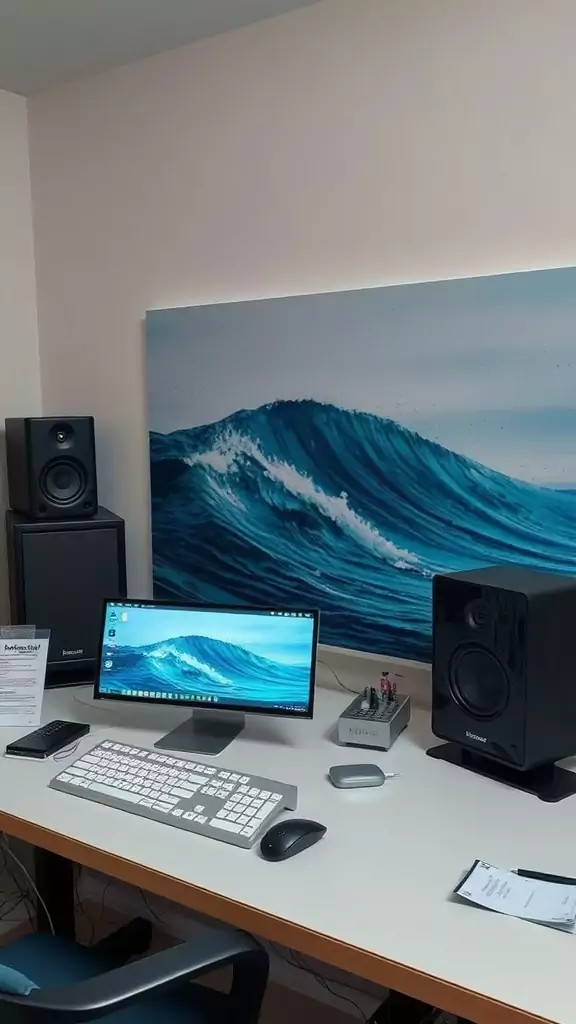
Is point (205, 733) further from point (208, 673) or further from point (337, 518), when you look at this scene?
point (337, 518)

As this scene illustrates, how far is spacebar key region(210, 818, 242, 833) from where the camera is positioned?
53.9 inches

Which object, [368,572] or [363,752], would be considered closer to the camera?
[363,752]

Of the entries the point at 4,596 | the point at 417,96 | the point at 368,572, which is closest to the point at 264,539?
the point at 368,572

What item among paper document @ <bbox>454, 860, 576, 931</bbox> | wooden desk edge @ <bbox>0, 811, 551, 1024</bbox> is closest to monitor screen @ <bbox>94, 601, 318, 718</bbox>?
wooden desk edge @ <bbox>0, 811, 551, 1024</bbox>

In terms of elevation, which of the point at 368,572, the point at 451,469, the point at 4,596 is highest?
the point at 451,469

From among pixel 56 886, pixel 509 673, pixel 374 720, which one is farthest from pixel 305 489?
pixel 56 886

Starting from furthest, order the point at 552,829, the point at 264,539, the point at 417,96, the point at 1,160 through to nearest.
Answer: the point at 1,160 < the point at 264,539 < the point at 417,96 < the point at 552,829

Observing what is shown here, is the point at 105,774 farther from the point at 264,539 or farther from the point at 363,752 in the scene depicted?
the point at 264,539

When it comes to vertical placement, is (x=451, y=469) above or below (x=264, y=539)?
above

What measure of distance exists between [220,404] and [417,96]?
2.70ft

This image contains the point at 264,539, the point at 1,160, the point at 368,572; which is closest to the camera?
the point at 368,572

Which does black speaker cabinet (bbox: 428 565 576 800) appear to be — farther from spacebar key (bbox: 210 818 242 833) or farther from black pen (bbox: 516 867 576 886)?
spacebar key (bbox: 210 818 242 833)

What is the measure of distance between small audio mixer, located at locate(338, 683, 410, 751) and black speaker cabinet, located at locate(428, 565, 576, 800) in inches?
4.2

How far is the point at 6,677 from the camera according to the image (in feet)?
6.13
